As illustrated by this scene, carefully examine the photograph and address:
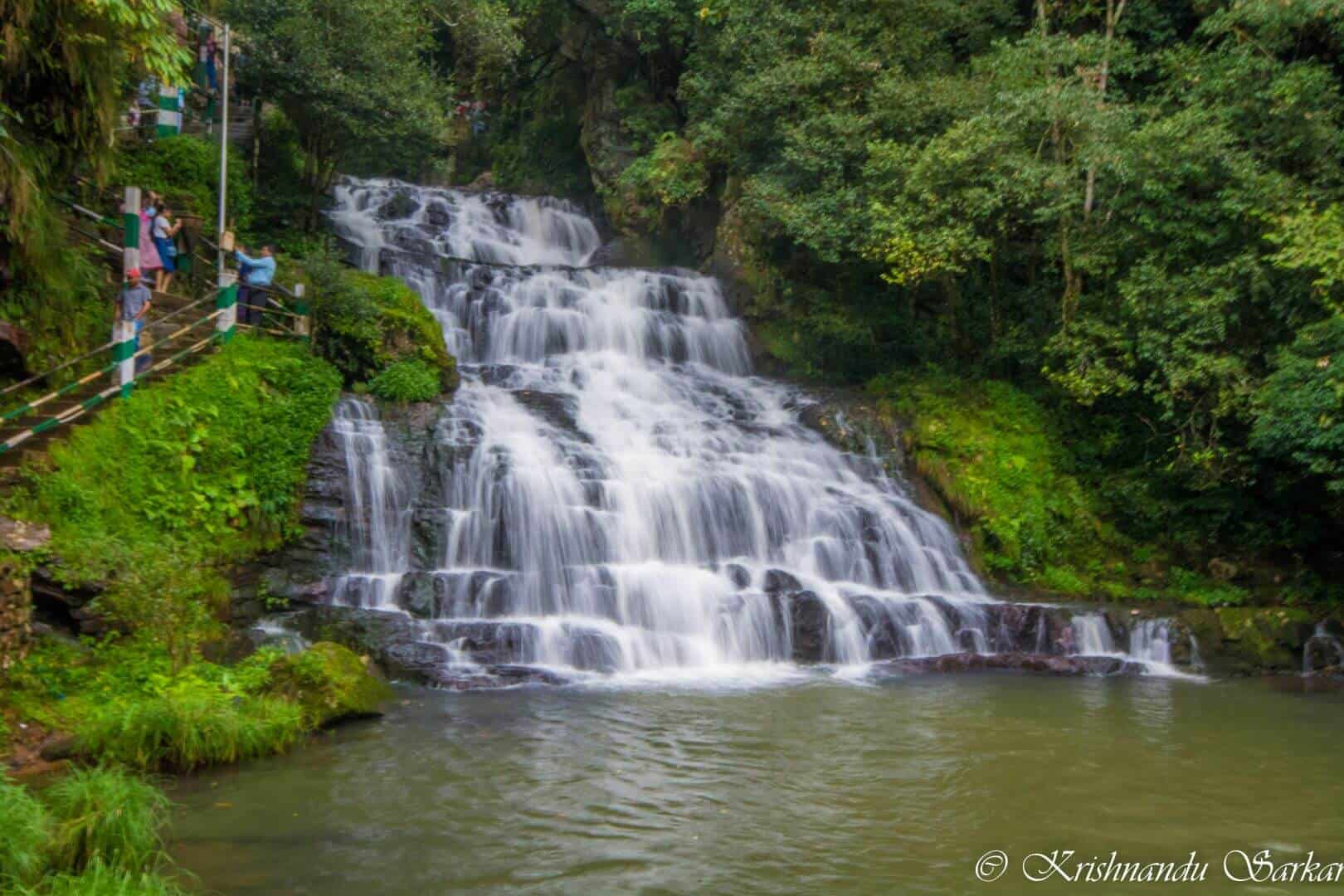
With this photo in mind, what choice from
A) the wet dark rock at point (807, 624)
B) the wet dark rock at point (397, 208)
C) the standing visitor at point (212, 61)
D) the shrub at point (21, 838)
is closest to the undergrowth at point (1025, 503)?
the wet dark rock at point (807, 624)

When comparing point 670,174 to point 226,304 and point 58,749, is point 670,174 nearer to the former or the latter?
point 226,304

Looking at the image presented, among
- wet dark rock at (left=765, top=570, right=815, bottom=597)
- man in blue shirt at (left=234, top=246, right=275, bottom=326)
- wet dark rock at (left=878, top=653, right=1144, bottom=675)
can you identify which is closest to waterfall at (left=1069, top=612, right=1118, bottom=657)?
wet dark rock at (left=878, top=653, right=1144, bottom=675)

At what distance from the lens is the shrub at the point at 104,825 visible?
20.0 ft

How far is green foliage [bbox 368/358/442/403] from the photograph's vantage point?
16.4 metres

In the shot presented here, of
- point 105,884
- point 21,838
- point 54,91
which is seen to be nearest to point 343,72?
point 54,91

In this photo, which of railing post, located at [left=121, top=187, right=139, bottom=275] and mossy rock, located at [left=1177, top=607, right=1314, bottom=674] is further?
mossy rock, located at [left=1177, top=607, right=1314, bottom=674]

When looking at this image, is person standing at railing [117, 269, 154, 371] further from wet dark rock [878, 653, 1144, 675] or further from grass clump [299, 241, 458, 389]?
wet dark rock [878, 653, 1144, 675]

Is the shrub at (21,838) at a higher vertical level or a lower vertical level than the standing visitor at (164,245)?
lower

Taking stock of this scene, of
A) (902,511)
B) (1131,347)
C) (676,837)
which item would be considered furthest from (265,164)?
(676,837)

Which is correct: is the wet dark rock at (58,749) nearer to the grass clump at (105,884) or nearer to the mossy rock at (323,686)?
the mossy rock at (323,686)

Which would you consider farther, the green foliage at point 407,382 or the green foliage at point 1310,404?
the green foliage at point 407,382

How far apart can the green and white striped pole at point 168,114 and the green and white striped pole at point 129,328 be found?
651cm

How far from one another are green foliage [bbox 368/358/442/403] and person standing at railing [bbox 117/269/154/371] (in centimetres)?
386

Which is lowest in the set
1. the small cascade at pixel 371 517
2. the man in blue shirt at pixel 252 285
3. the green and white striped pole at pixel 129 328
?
the small cascade at pixel 371 517
